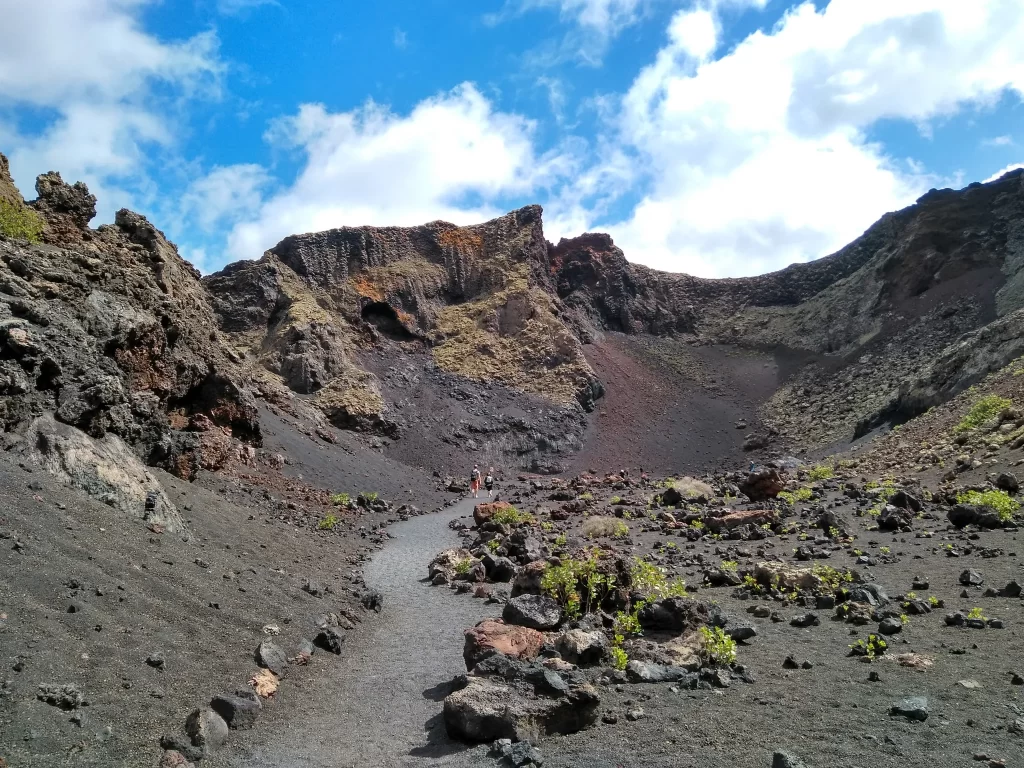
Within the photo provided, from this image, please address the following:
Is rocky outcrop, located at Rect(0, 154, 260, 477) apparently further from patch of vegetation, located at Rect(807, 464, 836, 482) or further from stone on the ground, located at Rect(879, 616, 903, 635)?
patch of vegetation, located at Rect(807, 464, 836, 482)

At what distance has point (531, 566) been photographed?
361 inches

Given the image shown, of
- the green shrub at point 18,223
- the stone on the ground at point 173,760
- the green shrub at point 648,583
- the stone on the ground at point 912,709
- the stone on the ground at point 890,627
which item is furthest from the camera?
the green shrub at point 18,223

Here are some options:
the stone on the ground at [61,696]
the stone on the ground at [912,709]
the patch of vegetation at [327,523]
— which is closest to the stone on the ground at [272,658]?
the stone on the ground at [61,696]

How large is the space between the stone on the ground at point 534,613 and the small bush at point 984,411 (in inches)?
657

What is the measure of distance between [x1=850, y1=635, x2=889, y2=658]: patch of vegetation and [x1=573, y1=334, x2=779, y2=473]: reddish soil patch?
1321 inches

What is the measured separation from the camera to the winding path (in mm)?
4926

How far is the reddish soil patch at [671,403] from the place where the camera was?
42.0 m

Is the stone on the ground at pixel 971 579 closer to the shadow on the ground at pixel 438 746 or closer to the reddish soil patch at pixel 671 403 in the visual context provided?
the shadow on the ground at pixel 438 746

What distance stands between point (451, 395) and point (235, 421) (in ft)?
76.8

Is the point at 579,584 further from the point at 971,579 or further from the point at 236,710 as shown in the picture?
the point at 971,579

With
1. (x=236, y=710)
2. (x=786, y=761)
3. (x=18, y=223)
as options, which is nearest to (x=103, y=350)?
(x=18, y=223)

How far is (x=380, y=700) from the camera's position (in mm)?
6215

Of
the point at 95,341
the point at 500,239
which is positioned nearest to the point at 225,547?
the point at 95,341

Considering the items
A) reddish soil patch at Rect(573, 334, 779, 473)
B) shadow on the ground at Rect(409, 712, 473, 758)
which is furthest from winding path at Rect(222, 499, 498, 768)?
reddish soil patch at Rect(573, 334, 779, 473)
